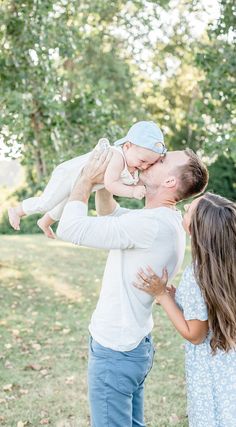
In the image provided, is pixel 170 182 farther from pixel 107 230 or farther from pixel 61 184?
pixel 61 184

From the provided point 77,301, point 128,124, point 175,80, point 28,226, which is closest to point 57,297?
point 77,301

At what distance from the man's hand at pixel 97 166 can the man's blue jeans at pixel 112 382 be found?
736 millimetres

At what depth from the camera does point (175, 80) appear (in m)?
20.9

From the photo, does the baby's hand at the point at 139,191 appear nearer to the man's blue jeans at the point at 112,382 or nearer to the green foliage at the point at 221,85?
the man's blue jeans at the point at 112,382

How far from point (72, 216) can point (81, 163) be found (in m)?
0.68

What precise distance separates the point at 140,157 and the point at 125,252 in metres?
0.52

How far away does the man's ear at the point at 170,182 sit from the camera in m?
2.67

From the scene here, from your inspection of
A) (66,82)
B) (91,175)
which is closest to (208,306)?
(91,175)

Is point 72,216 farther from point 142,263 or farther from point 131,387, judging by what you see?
point 131,387

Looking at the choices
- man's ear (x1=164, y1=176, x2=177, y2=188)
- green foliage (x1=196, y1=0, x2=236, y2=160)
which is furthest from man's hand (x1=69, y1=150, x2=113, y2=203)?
green foliage (x1=196, y1=0, x2=236, y2=160)

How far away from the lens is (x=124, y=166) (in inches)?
117

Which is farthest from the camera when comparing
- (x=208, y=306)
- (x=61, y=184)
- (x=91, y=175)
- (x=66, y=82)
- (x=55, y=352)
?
(x=66, y=82)

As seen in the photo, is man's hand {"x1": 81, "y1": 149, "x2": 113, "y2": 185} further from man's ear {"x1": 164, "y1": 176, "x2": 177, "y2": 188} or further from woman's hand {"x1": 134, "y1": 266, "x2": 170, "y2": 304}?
woman's hand {"x1": 134, "y1": 266, "x2": 170, "y2": 304}

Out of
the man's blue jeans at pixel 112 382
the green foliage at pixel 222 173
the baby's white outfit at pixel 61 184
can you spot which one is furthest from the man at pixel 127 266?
the green foliage at pixel 222 173
